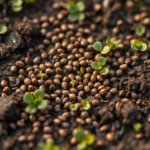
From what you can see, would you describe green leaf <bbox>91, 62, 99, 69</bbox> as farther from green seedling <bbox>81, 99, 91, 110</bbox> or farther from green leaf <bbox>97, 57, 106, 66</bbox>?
green seedling <bbox>81, 99, 91, 110</bbox>

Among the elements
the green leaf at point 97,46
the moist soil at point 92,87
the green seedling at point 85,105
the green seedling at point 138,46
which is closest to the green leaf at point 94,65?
the moist soil at point 92,87

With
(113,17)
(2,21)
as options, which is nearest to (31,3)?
(2,21)

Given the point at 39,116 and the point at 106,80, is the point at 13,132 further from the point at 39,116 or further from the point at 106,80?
the point at 106,80

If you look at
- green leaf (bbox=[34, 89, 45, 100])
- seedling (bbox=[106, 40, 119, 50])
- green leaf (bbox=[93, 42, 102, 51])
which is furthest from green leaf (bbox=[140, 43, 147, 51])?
green leaf (bbox=[34, 89, 45, 100])

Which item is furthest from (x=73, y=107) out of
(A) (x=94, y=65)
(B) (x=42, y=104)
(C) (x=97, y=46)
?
(C) (x=97, y=46)

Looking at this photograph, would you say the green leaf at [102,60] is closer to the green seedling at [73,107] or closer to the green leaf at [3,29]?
the green seedling at [73,107]

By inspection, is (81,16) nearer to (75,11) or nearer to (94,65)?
(75,11)

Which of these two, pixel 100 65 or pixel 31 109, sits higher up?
pixel 100 65
